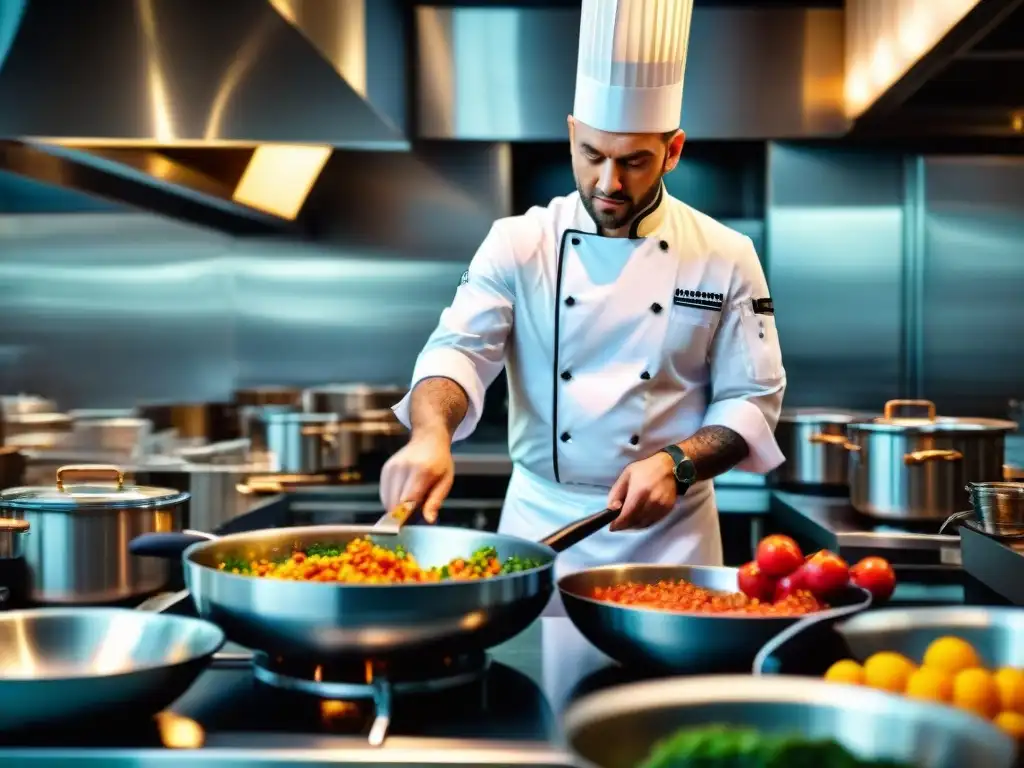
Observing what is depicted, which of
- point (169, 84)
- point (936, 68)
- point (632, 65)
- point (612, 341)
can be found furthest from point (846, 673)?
point (936, 68)

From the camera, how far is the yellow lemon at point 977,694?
106 centimetres

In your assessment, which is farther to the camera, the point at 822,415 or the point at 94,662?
the point at 822,415

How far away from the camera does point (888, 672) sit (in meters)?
1.13

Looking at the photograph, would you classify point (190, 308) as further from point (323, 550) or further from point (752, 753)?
point (752, 753)

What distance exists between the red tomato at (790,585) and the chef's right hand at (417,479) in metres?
0.47

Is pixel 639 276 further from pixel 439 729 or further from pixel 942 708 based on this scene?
pixel 942 708

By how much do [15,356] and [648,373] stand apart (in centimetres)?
308

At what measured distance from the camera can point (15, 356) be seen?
4.54m

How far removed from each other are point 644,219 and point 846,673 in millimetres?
1368

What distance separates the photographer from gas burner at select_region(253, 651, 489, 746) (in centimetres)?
128

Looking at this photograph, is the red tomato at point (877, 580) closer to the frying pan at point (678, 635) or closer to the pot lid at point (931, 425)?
the frying pan at point (678, 635)

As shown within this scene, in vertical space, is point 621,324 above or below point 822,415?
above

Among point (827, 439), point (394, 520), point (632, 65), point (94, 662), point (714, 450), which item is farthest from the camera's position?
point (827, 439)

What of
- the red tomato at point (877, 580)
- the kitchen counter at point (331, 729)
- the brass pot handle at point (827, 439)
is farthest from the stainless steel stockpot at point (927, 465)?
the kitchen counter at point (331, 729)
